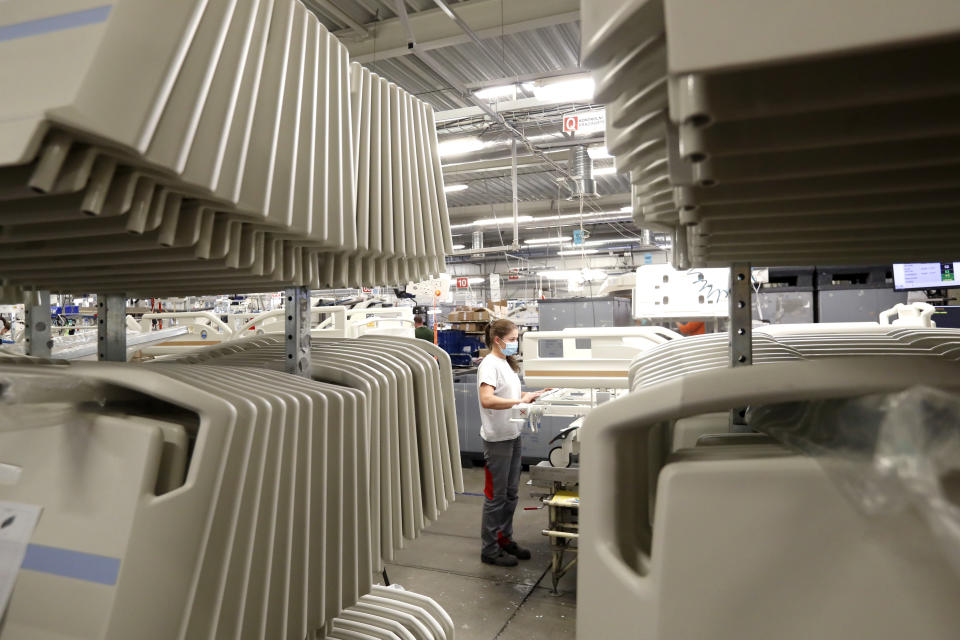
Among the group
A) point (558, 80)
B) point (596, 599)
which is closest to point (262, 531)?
point (596, 599)

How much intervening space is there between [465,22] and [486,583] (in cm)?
427

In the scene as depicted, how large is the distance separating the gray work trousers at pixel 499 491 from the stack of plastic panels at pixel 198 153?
347 centimetres

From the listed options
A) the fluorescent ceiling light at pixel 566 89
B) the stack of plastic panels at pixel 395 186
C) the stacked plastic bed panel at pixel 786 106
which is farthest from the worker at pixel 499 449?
the stacked plastic bed panel at pixel 786 106

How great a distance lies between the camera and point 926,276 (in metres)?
4.07

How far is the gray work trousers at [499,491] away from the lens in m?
4.52

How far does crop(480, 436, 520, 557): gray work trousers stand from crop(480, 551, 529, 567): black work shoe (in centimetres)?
3

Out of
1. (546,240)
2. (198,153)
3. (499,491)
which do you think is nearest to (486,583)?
(499,491)

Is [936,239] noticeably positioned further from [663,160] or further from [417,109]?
[417,109]

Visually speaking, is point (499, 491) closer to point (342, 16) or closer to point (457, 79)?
point (342, 16)

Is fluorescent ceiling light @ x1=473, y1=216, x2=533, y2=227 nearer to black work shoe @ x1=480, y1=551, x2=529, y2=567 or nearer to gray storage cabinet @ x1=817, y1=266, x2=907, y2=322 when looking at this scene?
gray storage cabinet @ x1=817, y1=266, x2=907, y2=322

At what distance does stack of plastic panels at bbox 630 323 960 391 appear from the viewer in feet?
2.93

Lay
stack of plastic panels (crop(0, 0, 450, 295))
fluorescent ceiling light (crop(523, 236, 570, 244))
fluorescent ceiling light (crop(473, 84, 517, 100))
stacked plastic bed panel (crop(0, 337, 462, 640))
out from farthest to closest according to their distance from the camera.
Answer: fluorescent ceiling light (crop(523, 236, 570, 244))
fluorescent ceiling light (crop(473, 84, 517, 100))
stacked plastic bed panel (crop(0, 337, 462, 640))
stack of plastic panels (crop(0, 0, 450, 295))

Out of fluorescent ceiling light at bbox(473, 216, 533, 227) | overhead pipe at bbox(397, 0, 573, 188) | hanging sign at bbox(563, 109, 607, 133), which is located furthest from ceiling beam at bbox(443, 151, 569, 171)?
fluorescent ceiling light at bbox(473, 216, 533, 227)

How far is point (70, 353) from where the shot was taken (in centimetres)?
164
